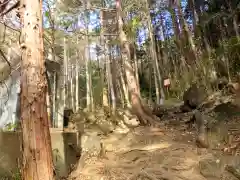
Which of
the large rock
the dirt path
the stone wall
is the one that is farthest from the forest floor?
the large rock

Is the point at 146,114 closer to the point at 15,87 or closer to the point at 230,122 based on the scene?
the point at 230,122

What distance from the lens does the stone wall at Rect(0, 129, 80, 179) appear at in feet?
16.2

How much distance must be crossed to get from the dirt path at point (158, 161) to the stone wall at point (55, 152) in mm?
472

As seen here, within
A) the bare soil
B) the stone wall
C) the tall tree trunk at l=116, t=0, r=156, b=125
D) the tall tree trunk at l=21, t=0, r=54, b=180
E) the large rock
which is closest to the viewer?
the tall tree trunk at l=21, t=0, r=54, b=180

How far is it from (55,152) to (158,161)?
223 cm

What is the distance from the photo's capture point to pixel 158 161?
5086 mm

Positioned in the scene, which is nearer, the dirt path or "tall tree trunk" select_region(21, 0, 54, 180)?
"tall tree trunk" select_region(21, 0, 54, 180)

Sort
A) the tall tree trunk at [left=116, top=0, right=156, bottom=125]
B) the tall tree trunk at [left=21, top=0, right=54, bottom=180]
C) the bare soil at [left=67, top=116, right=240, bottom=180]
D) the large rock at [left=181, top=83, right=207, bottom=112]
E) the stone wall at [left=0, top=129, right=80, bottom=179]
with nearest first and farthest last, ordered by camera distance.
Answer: the tall tree trunk at [left=21, top=0, right=54, bottom=180] → the bare soil at [left=67, top=116, right=240, bottom=180] → the stone wall at [left=0, top=129, right=80, bottom=179] → the tall tree trunk at [left=116, top=0, right=156, bottom=125] → the large rock at [left=181, top=83, right=207, bottom=112]

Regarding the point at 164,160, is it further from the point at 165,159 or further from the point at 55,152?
the point at 55,152

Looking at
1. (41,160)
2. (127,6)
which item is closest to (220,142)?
(41,160)

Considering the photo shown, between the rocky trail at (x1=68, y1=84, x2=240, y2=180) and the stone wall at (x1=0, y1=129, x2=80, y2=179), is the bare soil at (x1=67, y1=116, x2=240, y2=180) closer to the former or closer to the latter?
the rocky trail at (x1=68, y1=84, x2=240, y2=180)

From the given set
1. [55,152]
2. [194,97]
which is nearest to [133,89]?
[194,97]

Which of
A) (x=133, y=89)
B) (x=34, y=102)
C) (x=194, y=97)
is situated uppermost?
(x=133, y=89)

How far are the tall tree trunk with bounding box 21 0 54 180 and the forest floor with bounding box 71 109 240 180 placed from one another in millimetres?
2142
